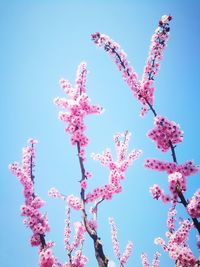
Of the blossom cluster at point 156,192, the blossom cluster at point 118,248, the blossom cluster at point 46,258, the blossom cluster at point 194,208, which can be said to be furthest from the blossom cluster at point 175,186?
the blossom cluster at point 118,248

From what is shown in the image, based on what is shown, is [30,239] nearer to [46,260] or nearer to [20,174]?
[46,260]

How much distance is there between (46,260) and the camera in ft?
28.3

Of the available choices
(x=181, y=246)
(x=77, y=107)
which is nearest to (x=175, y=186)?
(x=181, y=246)

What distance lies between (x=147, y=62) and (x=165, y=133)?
2.93m

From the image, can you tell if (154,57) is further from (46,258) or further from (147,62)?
(46,258)

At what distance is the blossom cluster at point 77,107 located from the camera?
932 centimetres

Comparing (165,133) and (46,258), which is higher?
Answer: (165,133)

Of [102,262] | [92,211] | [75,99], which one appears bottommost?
[102,262]

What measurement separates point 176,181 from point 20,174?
A: 600 centimetres

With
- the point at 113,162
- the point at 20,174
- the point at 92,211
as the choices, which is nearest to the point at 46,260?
the point at 92,211

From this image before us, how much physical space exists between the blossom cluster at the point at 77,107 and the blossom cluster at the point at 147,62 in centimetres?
185

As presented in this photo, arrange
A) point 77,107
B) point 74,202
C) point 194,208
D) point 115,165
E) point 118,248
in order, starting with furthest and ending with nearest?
1. point 118,248
2. point 115,165
3. point 77,107
4. point 74,202
5. point 194,208

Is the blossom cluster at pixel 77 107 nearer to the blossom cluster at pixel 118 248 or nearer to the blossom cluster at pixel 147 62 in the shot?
the blossom cluster at pixel 147 62

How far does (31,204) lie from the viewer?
9133 mm
